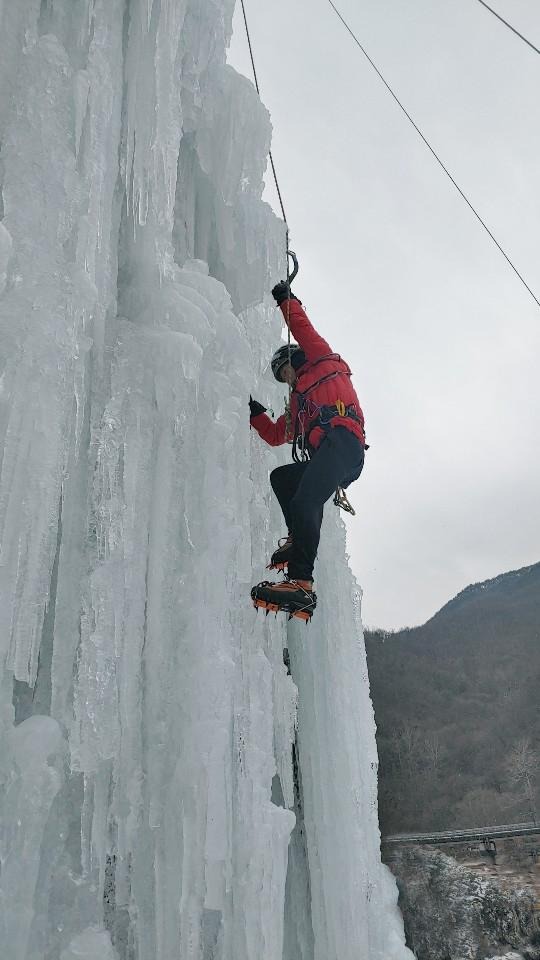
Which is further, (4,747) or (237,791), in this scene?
(237,791)

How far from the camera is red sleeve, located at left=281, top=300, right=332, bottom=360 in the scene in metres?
3.48

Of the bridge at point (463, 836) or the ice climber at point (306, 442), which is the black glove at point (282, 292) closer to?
the ice climber at point (306, 442)

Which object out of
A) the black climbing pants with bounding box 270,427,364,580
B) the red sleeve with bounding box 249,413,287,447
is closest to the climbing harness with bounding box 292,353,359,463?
the black climbing pants with bounding box 270,427,364,580

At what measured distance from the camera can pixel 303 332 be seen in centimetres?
353

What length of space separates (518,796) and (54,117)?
118 ft

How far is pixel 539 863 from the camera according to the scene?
17500 millimetres

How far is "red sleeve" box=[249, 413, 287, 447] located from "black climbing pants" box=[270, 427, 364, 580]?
0.31 metres

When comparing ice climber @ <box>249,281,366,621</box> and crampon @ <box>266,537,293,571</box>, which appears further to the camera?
crampon @ <box>266,537,293,571</box>

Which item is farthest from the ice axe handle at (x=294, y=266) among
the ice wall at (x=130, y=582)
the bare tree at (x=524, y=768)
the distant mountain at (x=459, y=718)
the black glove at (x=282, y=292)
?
the bare tree at (x=524, y=768)

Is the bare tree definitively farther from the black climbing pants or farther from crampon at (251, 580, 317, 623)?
crampon at (251, 580, 317, 623)

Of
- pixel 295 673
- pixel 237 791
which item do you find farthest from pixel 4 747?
pixel 295 673

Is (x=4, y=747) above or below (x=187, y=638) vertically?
below

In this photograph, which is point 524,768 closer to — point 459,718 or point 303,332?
point 459,718

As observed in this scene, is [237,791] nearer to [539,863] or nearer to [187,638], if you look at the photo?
[187,638]
